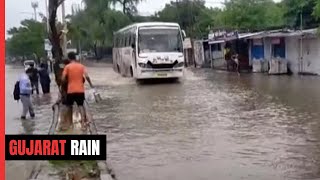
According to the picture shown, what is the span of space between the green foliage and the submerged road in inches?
2621

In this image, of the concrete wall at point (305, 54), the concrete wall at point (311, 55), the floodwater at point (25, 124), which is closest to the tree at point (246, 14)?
the concrete wall at point (305, 54)

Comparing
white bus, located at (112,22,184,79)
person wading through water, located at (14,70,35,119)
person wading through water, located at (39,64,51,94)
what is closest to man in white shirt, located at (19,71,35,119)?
person wading through water, located at (14,70,35,119)

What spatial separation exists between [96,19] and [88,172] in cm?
5858

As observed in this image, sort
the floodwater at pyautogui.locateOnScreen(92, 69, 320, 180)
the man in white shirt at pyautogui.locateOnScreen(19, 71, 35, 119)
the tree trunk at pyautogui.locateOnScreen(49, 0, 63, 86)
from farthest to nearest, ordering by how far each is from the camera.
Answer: the man in white shirt at pyautogui.locateOnScreen(19, 71, 35, 119)
the tree trunk at pyautogui.locateOnScreen(49, 0, 63, 86)
the floodwater at pyautogui.locateOnScreen(92, 69, 320, 180)

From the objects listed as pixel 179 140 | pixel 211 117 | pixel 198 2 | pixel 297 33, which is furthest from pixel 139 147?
pixel 198 2

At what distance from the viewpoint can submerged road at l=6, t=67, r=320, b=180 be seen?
9.02 m

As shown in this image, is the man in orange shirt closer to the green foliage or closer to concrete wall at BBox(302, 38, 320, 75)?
concrete wall at BBox(302, 38, 320, 75)

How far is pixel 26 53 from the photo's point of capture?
94.9 meters

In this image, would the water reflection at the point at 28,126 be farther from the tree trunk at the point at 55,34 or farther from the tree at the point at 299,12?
the tree at the point at 299,12

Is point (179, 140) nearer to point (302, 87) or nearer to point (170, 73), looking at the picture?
point (302, 87)

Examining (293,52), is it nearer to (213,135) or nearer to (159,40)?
(159,40)

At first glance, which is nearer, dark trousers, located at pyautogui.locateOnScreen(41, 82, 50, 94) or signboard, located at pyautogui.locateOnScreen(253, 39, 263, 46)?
dark trousers, located at pyautogui.locateOnScreen(41, 82, 50, 94)

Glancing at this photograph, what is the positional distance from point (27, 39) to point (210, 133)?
8141cm

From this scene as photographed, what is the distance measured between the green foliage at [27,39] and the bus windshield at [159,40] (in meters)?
57.5
